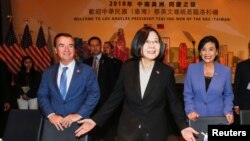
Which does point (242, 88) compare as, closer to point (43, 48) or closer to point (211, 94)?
point (211, 94)

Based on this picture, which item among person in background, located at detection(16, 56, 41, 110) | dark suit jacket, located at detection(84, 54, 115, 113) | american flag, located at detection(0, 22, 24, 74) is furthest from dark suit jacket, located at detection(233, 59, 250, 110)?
american flag, located at detection(0, 22, 24, 74)

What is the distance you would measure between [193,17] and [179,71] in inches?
43.0

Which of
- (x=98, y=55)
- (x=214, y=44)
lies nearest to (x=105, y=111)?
(x=214, y=44)

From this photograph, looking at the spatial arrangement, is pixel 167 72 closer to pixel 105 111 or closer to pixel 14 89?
pixel 105 111

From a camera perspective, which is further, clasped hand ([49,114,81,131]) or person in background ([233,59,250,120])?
person in background ([233,59,250,120])

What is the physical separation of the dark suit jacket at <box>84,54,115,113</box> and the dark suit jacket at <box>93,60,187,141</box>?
270 cm

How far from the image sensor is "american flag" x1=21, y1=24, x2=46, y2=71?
6.85 m

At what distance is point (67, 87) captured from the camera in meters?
2.79

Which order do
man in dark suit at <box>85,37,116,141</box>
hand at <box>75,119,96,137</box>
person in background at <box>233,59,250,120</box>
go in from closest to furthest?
hand at <box>75,119,96,137</box>, person in background at <box>233,59,250,120</box>, man in dark suit at <box>85,37,116,141</box>

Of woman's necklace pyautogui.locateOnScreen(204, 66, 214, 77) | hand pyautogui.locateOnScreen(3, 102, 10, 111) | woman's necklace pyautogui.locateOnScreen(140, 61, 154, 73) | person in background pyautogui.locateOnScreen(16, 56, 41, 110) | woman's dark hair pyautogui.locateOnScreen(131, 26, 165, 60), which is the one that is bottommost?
hand pyautogui.locateOnScreen(3, 102, 10, 111)

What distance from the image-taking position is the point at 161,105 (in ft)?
7.75

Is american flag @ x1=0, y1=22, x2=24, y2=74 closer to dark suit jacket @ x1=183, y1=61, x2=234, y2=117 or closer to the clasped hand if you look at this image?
dark suit jacket @ x1=183, y1=61, x2=234, y2=117

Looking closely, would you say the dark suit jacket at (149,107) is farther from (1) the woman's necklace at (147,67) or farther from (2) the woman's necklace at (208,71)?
(2) the woman's necklace at (208,71)

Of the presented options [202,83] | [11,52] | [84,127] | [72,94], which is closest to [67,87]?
[72,94]
